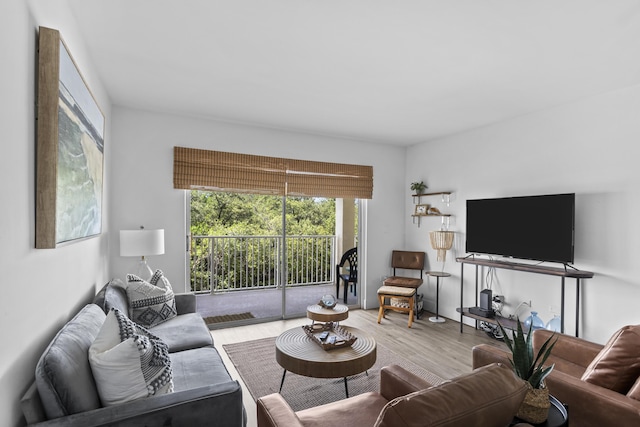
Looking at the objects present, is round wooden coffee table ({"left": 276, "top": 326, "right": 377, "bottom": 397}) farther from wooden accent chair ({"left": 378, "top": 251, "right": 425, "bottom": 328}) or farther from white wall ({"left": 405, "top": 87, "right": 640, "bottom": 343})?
white wall ({"left": 405, "top": 87, "right": 640, "bottom": 343})

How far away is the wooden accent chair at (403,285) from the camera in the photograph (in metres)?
4.36

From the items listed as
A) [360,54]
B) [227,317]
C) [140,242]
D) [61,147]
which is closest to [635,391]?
[360,54]

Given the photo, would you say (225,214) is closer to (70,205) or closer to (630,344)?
(70,205)

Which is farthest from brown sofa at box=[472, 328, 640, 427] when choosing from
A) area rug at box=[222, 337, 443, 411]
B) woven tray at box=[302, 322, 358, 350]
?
area rug at box=[222, 337, 443, 411]

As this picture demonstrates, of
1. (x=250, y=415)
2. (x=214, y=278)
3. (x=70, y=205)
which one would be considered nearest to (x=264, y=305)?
(x=214, y=278)

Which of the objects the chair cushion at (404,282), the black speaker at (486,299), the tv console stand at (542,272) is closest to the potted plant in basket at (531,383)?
the tv console stand at (542,272)

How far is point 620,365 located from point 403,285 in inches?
119

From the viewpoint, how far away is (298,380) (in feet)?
9.32

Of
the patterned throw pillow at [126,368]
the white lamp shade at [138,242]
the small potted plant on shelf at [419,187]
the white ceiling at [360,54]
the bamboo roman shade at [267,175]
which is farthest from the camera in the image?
the small potted plant on shelf at [419,187]

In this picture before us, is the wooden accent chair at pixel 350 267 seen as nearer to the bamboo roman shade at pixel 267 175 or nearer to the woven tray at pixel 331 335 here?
the bamboo roman shade at pixel 267 175

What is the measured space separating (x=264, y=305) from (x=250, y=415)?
278 cm

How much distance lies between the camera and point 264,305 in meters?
5.15

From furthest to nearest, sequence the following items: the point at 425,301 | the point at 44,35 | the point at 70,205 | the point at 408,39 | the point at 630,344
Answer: the point at 425,301, the point at 408,39, the point at 70,205, the point at 630,344, the point at 44,35

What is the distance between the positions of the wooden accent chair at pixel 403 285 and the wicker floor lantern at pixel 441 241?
0.42 m
